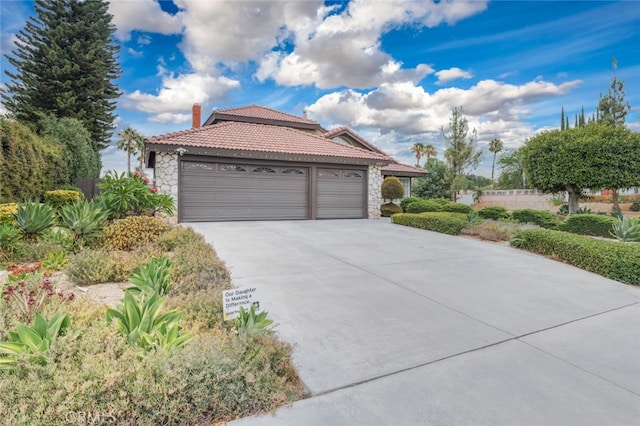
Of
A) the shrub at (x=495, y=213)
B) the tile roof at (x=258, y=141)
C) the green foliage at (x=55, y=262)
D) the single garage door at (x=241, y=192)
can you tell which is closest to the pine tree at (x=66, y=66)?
the tile roof at (x=258, y=141)

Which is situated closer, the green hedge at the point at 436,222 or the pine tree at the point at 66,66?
the green hedge at the point at 436,222

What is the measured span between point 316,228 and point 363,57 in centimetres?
968

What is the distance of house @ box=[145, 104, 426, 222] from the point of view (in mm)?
11915

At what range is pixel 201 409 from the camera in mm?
2021

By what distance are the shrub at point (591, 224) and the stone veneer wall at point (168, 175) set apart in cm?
1452

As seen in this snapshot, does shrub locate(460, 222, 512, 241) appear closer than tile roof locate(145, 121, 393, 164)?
Yes

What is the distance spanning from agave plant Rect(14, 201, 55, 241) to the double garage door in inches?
217

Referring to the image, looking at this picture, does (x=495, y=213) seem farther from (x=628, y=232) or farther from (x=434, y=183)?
(x=434, y=183)

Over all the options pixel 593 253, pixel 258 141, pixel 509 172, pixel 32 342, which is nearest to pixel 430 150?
Answer: pixel 509 172

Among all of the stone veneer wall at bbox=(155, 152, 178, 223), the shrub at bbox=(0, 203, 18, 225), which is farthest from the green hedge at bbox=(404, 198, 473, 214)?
the shrub at bbox=(0, 203, 18, 225)

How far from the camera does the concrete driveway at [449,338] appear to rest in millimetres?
2246

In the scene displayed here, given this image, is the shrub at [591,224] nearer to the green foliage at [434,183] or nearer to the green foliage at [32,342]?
the green foliage at [434,183]

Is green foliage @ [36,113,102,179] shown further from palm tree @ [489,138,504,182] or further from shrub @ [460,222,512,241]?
palm tree @ [489,138,504,182]

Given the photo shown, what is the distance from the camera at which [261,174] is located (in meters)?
13.2
